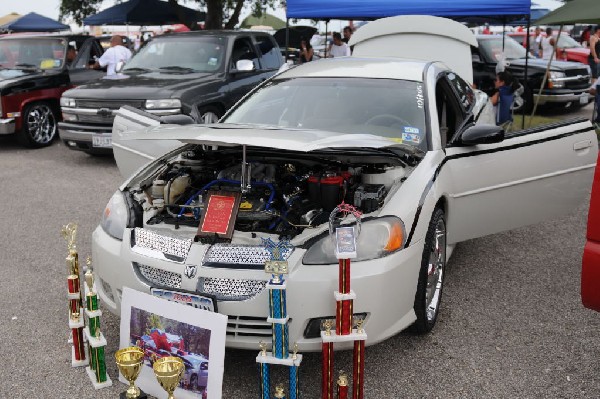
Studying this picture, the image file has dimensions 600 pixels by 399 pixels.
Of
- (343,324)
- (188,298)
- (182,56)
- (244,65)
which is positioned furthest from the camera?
(182,56)

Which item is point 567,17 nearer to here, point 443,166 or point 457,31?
point 457,31

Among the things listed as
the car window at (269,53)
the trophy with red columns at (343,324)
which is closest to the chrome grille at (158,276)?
the trophy with red columns at (343,324)

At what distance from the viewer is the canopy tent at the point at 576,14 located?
8367 mm

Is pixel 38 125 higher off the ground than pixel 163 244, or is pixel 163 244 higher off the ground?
pixel 163 244

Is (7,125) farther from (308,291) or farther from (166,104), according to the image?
(308,291)

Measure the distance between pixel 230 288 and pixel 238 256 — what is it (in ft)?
0.55

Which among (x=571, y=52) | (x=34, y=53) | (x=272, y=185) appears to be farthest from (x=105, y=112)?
(x=571, y=52)

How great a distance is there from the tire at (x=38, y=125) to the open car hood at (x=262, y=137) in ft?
23.3

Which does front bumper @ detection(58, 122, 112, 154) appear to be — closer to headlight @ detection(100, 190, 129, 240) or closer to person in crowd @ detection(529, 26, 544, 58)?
headlight @ detection(100, 190, 129, 240)

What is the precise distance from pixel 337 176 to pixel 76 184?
16.8 ft

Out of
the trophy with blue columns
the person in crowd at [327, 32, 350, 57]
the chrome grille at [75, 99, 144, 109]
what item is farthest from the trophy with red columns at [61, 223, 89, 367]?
the person in crowd at [327, 32, 350, 57]

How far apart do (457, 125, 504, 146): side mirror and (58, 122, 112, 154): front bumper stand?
5.45m

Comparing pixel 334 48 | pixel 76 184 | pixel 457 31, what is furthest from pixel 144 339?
pixel 334 48

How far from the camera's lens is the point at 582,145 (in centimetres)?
485
